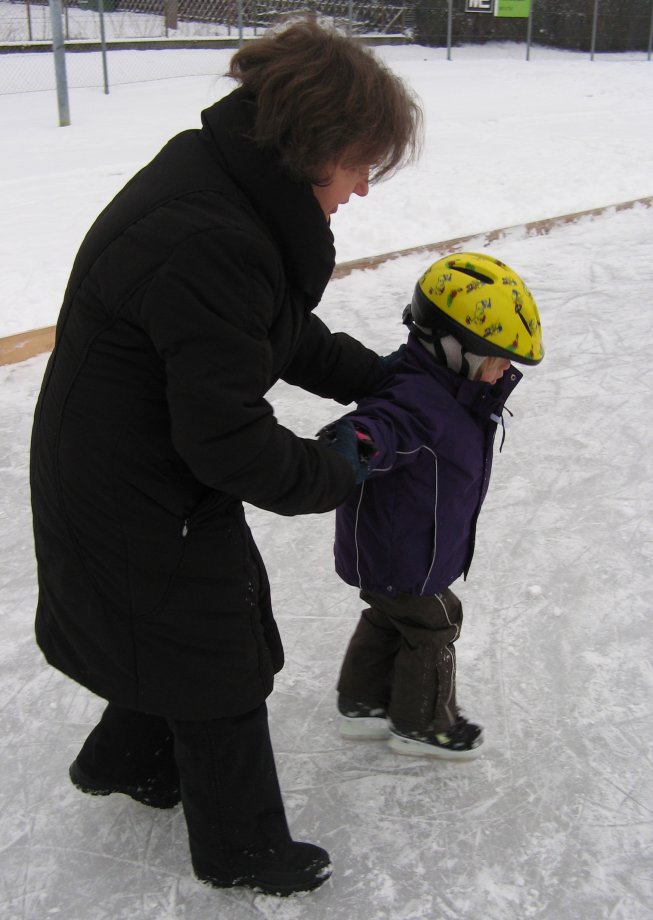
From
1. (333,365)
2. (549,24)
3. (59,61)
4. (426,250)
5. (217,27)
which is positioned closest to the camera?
(333,365)

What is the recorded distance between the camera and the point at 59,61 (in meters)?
9.30

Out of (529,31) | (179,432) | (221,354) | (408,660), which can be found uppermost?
(529,31)

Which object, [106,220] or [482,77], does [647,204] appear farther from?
[482,77]

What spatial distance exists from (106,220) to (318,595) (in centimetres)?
174

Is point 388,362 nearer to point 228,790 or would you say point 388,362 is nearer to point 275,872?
point 228,790

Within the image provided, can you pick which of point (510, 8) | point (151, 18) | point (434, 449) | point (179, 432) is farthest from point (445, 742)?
point (510, 8)

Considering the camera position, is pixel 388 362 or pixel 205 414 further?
pixel 388 362

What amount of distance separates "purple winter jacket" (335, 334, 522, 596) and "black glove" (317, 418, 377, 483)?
111mm

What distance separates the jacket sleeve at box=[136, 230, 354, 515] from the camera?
1.36 m

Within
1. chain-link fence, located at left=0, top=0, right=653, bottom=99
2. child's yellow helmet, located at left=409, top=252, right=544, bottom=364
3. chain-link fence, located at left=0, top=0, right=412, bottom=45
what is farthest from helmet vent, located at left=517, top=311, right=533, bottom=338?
chain-link fence, located at left=0, top=0, right=412, bottom=45

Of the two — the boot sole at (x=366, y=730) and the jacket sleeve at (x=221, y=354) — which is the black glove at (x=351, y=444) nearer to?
the jacket sleeve at (x=221, y=354)

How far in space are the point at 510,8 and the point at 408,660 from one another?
1855 cm

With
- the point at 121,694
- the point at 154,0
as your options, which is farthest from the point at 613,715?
the point at 154,0

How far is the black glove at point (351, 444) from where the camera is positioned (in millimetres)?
1708
